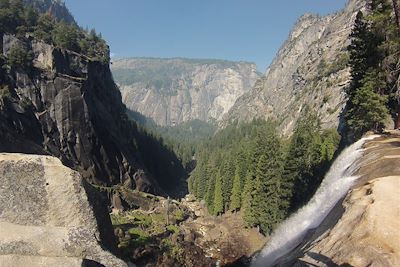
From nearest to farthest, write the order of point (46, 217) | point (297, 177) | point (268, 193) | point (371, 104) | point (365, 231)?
point (46, 217) → point (365, 231) → point (371, 104) → point (297, 177) → point (268, 193)

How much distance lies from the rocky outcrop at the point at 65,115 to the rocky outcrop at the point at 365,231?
2805 inches

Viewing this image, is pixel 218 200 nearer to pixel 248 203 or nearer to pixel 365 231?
pixel 248 203

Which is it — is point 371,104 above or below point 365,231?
above

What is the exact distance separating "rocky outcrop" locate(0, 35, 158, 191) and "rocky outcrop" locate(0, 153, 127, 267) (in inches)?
2783

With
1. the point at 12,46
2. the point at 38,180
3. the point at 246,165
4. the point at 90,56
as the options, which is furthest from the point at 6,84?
the point at 38,180

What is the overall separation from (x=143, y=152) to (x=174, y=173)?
78.5 ft

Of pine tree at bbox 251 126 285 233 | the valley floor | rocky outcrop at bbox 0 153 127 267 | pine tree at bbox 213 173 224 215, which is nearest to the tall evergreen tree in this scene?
pine tree at bbox 251 126 285 233

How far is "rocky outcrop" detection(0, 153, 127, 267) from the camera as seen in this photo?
9.85 meters

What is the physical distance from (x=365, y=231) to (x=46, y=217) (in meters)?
10.00

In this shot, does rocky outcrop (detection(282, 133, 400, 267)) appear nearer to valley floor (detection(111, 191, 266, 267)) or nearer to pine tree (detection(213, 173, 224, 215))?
valley floor (detection(111, 191, 266, 267))

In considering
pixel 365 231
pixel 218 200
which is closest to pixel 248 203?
pixel 218 200

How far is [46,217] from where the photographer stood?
10.6 meters

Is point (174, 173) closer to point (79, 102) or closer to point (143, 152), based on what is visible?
point (143, 152)

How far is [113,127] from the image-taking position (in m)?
116
